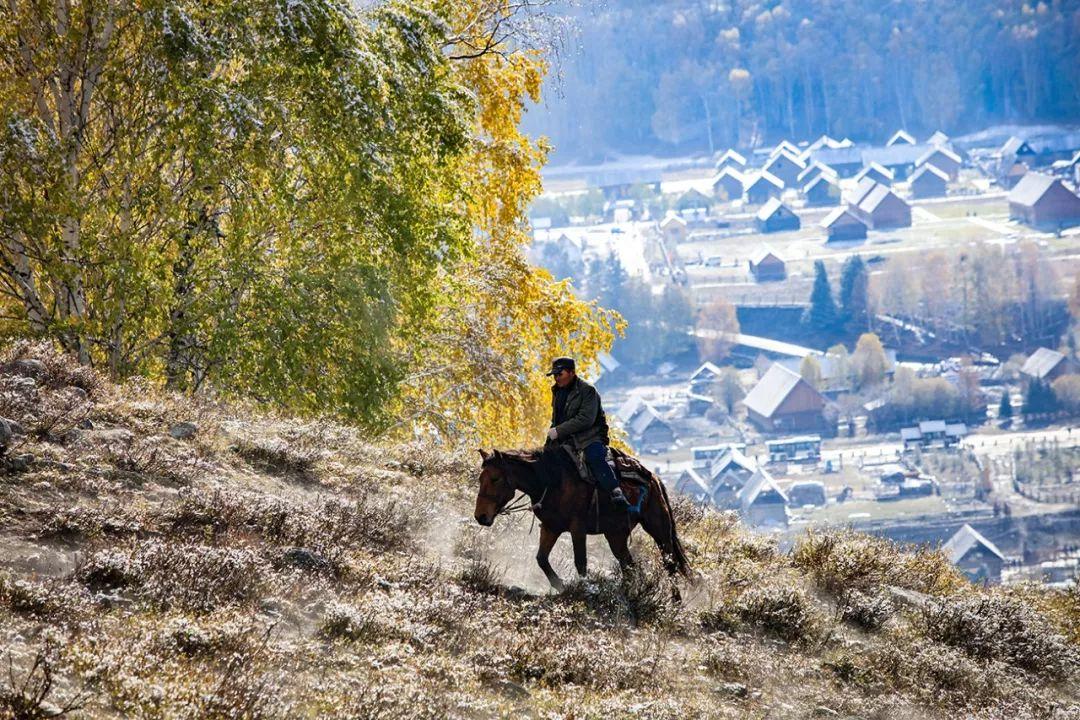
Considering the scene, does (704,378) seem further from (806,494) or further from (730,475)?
(806,494)

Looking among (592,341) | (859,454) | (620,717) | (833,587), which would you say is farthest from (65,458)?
(859,454)

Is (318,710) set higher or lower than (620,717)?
higher

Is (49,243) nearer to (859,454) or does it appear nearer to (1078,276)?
(859,454)

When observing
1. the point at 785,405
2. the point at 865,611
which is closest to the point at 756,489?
the point at 785,405

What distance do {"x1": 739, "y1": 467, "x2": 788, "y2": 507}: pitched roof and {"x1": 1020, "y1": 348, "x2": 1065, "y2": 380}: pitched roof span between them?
52.8 m

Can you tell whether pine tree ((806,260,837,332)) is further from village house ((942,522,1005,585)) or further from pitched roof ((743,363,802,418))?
village house ((942,522,1005,585))

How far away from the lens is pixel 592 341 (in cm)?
2681

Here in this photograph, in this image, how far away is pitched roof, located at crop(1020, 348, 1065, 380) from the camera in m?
141

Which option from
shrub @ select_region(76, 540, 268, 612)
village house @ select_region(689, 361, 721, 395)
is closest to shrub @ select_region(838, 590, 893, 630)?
shrub @ select_region(76, 540, 268, 612)

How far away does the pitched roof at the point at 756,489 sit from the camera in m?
102

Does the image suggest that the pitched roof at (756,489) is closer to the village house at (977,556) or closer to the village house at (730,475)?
the village house at (730,475)

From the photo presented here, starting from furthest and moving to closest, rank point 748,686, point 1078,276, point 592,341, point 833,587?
1. point 1078,276
2. point 592,341
3. point 833,587
4. point 748,686

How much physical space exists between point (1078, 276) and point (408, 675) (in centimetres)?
18164

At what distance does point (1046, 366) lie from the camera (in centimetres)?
14300
